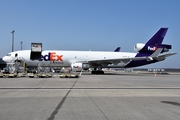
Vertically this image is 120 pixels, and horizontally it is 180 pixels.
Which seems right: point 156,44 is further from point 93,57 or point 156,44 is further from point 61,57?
point 61,57

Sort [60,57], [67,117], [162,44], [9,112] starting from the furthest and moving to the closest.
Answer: [162,44]
[60,57]
[9,112]
[67,117]

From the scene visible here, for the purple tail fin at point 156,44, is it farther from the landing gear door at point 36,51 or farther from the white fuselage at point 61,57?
the landing gear door at point 36,51

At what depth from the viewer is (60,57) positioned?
33.2 meters

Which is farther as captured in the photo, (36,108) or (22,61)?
(22,61)

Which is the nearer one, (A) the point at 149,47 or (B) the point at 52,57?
(B) the point at 52,57

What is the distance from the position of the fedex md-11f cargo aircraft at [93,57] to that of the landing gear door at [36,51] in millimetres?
534

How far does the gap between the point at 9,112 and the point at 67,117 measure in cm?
196

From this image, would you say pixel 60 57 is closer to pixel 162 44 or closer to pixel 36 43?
pixel 36 43

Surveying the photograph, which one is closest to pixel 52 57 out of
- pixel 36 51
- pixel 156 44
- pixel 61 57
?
pixel 61 57

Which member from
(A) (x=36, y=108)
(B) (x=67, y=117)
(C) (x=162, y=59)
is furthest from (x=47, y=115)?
(C) (x=162, y=59)

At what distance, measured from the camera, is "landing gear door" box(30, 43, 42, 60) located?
31022 mm

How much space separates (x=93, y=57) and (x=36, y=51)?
10297 millimetres

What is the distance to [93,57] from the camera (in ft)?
115

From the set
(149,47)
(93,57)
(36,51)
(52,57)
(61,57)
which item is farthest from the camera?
(149,47)
